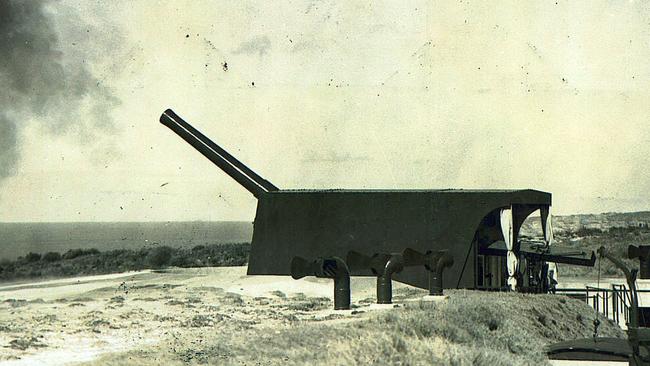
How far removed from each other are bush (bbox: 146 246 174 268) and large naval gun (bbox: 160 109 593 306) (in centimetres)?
1172

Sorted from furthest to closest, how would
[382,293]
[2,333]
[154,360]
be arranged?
1. [382,293]
2. [2,333]
3. [154,360]

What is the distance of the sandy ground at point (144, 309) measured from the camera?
13.6 m

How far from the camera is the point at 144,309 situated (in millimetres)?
18438

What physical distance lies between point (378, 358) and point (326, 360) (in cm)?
81

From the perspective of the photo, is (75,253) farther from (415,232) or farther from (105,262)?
(415,232)

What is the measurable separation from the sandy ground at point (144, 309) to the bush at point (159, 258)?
22.0 feet

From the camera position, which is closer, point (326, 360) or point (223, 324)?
point (326, 360)

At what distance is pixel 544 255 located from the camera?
72.0 ft

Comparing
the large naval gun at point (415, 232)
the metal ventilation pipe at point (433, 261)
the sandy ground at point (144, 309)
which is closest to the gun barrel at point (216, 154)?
the large naval gun at point (415, 232)

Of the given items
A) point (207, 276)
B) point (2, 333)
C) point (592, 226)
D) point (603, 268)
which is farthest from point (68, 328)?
point (592, 226)

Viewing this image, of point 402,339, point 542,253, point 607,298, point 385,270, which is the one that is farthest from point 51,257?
point 402,339

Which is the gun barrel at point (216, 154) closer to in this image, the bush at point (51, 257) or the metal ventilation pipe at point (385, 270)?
the metal ventilation pipe at point (385, 270)

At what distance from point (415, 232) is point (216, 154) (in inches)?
245

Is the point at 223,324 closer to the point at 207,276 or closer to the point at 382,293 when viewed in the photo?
the point at 382,293
